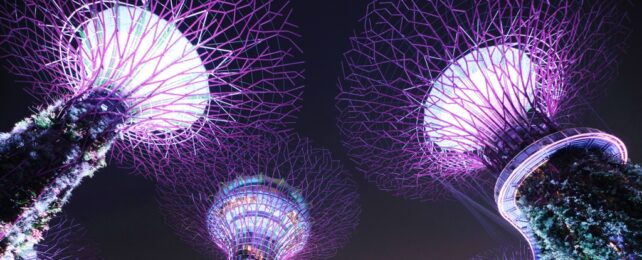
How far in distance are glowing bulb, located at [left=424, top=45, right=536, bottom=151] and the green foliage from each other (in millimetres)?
1955

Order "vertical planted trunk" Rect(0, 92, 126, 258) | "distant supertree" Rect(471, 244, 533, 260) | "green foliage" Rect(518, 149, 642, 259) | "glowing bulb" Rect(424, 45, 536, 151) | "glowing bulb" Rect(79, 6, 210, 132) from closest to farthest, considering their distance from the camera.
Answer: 1. "vertical planted trunk" Rect(0, 92, 126, 258)
2. "green foliage" Rect(518, 149, 642, 259)
3. "glowing bulb" Rect(79, 6, 210, 132)
4. "glowing bulb" Rect(424, 45, 536, 151)
5. "distant supertree" Rect(471, 244, 533, 260)

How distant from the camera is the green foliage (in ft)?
27.7

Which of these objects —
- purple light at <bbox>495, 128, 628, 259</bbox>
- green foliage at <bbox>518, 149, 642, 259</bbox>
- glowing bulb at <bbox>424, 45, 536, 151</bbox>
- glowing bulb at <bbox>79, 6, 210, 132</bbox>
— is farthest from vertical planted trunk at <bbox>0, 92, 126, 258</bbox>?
green foliage at <bbox>518, 149, 642, 259</bbox>

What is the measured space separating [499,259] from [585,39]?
16699 mm

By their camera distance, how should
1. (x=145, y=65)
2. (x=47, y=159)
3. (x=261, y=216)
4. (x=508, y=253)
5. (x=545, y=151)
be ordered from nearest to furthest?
(x=47, y=159), (x=545, y=151), (x=145, y=65), (x=261, y=216), (x=508, y=253)

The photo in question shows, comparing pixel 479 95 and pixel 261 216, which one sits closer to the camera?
pixel 479 95

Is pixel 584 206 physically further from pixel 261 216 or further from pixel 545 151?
pixel 261 216

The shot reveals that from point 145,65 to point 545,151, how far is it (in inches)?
422

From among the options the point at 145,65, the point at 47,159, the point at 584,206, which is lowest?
the point at 584,206

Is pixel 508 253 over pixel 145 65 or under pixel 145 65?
under

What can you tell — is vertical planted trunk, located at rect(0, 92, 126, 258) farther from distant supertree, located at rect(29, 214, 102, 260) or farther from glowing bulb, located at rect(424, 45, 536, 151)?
distant supertree, located at rect(29, 214, 102, 260)

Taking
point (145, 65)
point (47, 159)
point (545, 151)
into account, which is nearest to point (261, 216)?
point (145, 65)

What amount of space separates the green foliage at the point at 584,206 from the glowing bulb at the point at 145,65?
9506 millimetres

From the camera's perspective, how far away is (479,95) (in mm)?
11727
